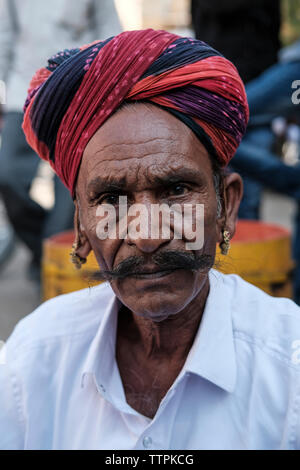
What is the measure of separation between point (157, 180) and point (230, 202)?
391 mm

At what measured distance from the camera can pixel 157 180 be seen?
1.59 m

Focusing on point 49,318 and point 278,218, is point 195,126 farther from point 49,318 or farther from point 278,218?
point 278,218

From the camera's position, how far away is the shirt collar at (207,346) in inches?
63.8

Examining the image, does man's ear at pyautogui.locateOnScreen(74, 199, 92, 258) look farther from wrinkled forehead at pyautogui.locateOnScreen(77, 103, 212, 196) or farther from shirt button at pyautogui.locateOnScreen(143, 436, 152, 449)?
shirt button at pyautogui.locateOnScreen(143, 436, 152, 449)

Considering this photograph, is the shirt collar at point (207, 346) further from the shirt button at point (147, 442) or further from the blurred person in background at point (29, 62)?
the blurred person in background at point (29, 62)

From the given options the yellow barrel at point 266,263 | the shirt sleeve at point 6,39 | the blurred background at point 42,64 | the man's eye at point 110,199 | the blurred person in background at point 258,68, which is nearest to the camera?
the man's eye at point 110,199

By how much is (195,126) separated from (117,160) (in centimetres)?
25

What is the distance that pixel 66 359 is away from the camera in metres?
1.83

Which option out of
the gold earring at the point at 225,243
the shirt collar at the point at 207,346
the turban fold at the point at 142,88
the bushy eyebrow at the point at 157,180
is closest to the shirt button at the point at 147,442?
the shirt collar at the point at 207,346

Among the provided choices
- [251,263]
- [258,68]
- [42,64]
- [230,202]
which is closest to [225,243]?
[230,202]

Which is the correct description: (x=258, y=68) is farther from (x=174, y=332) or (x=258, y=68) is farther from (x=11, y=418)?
(x=11, y=418)

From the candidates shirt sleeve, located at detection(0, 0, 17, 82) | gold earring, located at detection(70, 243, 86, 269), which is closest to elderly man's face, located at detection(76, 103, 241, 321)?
gold earring, located at detection(70, 243, 86, 269)
